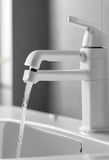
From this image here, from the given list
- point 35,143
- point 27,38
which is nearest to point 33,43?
point 27,38

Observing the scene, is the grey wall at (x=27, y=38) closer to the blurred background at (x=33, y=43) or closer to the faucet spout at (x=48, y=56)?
the blurred background at (x=33, y=43)

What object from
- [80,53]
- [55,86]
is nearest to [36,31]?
[55,86]

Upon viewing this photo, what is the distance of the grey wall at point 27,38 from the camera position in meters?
1.46

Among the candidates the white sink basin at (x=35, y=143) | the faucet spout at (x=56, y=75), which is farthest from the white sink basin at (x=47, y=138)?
the faucet spout at (x=56, y=75)

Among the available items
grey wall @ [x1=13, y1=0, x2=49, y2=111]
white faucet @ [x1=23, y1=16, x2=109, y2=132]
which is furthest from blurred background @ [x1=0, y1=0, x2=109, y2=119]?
white faucet @ [x1=23, y1=16, x2=109, y2=132]

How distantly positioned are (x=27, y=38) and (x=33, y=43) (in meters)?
0.03

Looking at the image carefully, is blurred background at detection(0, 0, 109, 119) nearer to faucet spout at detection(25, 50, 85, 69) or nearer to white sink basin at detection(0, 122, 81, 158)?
white sink basin at detection(0, 122, 81, 158)

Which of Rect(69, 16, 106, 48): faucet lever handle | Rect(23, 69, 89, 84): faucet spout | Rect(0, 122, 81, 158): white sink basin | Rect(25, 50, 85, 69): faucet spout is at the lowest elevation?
Rect(0, 122, 81, 158): white sink basin

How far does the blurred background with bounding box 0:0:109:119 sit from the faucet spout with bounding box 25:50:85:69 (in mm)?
468

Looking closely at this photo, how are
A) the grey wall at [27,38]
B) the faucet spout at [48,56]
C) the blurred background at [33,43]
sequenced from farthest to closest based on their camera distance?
the grey wall at [27,38]
the blurred background at [33,43]
the faucet spout at [48,56]

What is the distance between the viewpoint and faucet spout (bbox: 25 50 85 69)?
750 mm

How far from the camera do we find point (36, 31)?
147cm

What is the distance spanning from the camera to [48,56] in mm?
773

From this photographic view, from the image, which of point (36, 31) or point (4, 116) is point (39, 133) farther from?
point (36, 31)
